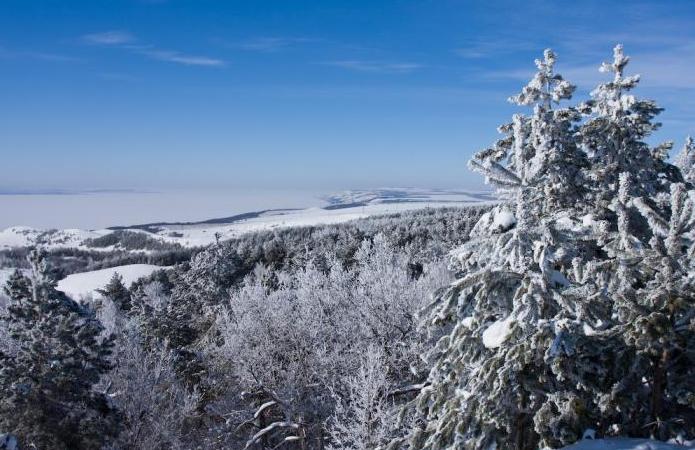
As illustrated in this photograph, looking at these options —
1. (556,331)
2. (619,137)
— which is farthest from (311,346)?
(556,331)

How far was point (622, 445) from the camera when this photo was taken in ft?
25.6

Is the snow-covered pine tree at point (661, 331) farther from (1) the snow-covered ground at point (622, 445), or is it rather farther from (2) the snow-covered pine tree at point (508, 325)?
(2) the snow-covered pine tree at point (508, 325)

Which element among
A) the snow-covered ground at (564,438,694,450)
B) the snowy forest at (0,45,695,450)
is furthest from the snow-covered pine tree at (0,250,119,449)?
the snow-covered ground at (564,438,694,450)

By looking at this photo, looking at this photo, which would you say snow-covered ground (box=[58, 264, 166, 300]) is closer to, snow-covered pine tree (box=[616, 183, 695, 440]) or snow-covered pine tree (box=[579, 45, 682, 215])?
snow-covered pine tree (box=[579, 45, 682, 215])

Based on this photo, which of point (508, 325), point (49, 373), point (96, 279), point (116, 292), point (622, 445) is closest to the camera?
point (622, 445)

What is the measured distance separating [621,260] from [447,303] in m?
2.99

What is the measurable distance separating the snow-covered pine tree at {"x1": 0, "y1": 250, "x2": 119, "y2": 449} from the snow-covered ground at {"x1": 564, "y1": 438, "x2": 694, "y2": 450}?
59.2 ft

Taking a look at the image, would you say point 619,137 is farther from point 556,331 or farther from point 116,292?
point 116,292

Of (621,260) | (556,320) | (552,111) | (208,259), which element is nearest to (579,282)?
(621,260)

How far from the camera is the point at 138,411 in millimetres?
26578

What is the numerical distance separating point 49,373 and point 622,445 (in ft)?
61.5

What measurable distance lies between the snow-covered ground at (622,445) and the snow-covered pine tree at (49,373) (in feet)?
59.2

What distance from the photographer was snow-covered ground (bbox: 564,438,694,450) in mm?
7504

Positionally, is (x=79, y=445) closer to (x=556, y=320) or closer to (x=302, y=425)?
(x=302, y=425)
